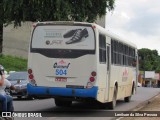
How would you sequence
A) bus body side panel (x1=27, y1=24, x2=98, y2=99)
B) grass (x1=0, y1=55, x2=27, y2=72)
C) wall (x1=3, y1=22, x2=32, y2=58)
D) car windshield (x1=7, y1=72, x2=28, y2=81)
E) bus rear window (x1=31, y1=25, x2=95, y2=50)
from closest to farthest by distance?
bus body side panel (x1=27, y1=24, x2=98, y2=99) → bus rear window (x1=31, y1=25, x2=95, y2=50) → car windshield (x1=7, y1=72, x2=28, y2=81) → grass (x1=0, y1=55, x2=27, y2=72) → wall (x1=3, y1=22, x2=32, y2=58)

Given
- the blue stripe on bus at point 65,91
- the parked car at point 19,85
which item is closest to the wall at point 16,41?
the parked car at point 19,85

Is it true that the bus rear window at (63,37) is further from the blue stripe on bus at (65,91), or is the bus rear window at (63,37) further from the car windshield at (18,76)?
the car windshield at (18,76)

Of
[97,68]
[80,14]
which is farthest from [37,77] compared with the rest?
[80,14]

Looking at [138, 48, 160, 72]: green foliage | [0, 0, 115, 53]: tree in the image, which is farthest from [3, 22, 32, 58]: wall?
[138, 48, 160, 72]: green foliage

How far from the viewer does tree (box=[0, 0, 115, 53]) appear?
48.2 m

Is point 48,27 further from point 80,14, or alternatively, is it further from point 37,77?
point 80,14

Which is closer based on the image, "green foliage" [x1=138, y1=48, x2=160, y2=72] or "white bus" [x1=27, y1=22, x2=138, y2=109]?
"white bus" [x1=27, y1=22, x2=138, y2=109]

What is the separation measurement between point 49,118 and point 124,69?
7.52 metres

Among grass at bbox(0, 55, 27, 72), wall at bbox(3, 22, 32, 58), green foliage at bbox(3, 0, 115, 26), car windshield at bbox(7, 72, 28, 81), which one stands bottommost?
car windshield at bbox(7, 72, 28, 81)

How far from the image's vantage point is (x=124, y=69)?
22.6 meters

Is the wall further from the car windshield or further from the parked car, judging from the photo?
the parked car

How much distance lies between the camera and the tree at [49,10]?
1900 inches

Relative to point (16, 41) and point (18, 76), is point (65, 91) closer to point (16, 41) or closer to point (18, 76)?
point (18, 76)

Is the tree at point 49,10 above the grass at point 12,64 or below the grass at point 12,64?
above
